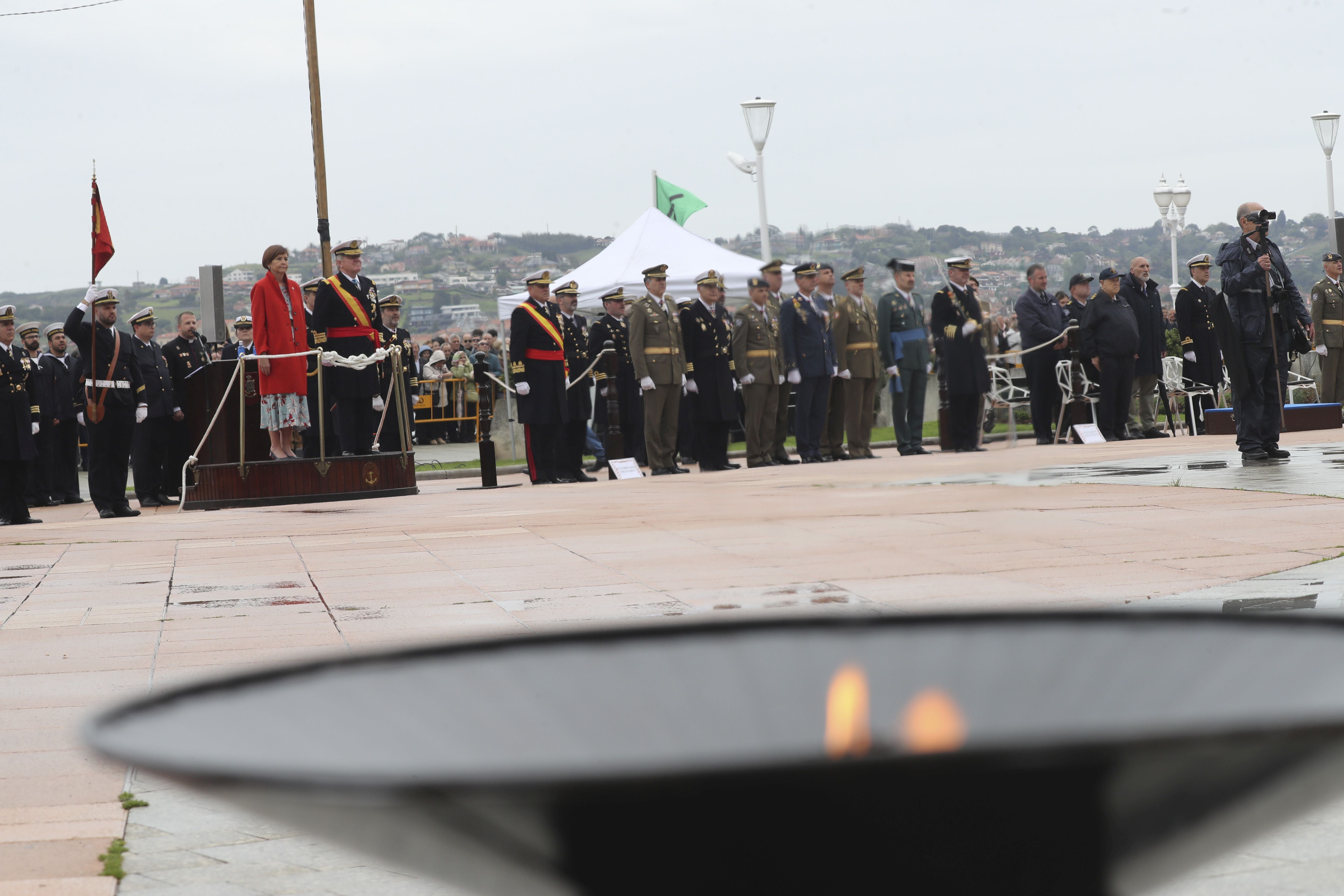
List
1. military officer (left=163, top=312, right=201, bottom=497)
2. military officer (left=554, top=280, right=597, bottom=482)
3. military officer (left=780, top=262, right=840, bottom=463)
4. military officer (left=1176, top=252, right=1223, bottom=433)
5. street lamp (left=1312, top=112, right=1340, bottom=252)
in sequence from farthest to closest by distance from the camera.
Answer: military officer (left=1176, top=252, right=1223, bottom=433)
military officer (left=780, top=262, right=840, bottom=463)
military officer (left=163, top=312, right=201, bottom=497)
military officer (left=554, top=280, right=597, bottom=482)
street lamp (left=1312, top=112, right=1340, bottom=252)

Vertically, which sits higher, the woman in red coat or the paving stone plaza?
the woman in red coat

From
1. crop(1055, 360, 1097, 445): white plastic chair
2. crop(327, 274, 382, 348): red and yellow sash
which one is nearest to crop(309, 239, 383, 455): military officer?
crop(327, 274, 382, 348): red and yellow sash

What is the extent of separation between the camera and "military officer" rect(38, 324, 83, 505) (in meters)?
14.3

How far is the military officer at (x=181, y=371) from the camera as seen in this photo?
13.3m

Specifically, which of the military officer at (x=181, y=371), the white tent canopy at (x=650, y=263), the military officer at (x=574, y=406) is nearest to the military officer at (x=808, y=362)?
the white tent canopy at (x=650, y=263)

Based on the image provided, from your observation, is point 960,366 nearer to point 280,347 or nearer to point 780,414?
point 780,414

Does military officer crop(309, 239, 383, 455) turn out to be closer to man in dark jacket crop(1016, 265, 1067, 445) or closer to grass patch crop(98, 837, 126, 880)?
man in dark jacket crop(1016, 265, 1067, 445)

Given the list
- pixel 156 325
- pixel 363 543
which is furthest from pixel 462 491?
pixel 363 543

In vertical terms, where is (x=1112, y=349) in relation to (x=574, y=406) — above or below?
above

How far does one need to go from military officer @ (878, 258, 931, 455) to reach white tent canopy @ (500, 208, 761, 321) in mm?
1455

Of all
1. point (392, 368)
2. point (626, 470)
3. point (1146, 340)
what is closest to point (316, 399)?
point (392, 368)

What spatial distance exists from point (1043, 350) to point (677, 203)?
38.9ft

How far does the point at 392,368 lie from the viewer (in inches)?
488

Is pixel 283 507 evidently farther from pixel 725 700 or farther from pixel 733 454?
pixel 725 700
